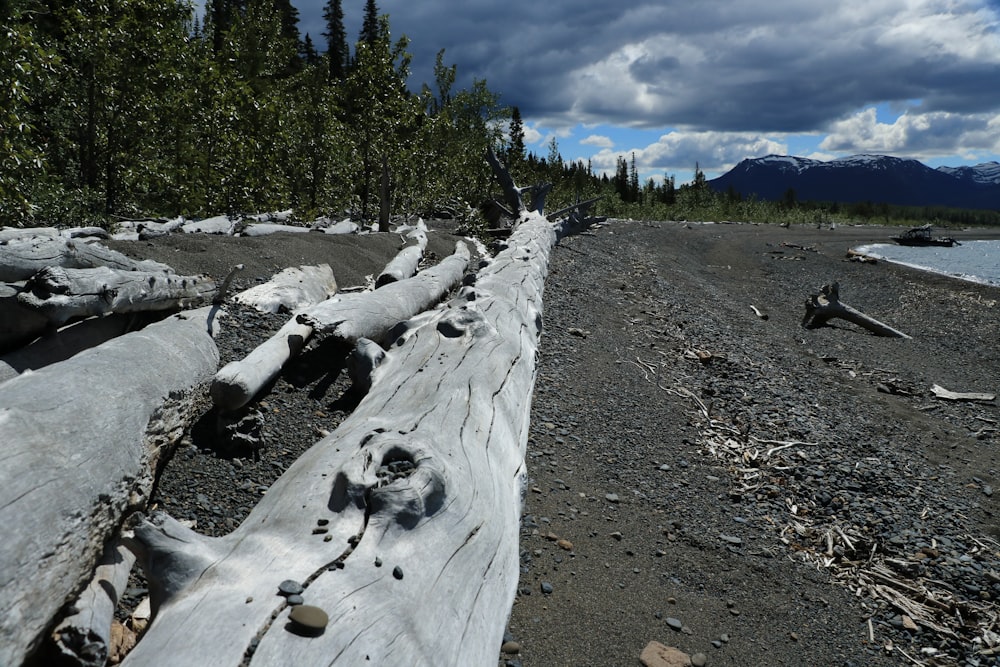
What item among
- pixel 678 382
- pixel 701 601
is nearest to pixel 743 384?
pixel 678 382

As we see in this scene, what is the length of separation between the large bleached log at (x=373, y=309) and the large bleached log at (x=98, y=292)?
118cm

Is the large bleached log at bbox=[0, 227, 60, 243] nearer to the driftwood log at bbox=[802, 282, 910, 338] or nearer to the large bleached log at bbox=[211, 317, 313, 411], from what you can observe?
the large bleached log at bbox=[211, 317, 313, 411]

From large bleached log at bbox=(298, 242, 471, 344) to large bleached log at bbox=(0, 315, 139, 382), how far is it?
141 cm

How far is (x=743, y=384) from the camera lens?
7723 millimetres

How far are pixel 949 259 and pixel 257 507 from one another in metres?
44.5

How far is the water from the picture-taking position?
28172 millimetres

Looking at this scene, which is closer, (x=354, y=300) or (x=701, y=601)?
(x=701, y=601)

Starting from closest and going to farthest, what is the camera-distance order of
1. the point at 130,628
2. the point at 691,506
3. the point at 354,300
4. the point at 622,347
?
the point at 130,628 < the point at 691,506 < the point at 354,300 < the point at 622,347

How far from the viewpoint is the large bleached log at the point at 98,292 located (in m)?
3.88

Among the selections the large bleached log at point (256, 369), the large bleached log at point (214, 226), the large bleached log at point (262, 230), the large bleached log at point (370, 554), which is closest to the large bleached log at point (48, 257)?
the large bleached log at point (256, 369)

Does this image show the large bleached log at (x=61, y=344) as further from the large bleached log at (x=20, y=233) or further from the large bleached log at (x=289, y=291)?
the large bleached log at (x=20, y=233)

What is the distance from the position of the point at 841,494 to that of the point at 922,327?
41.6 ft

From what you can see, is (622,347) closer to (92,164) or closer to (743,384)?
(743,384)

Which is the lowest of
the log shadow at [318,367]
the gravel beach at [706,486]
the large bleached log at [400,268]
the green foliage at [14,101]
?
the gravel beach at [706,486]
